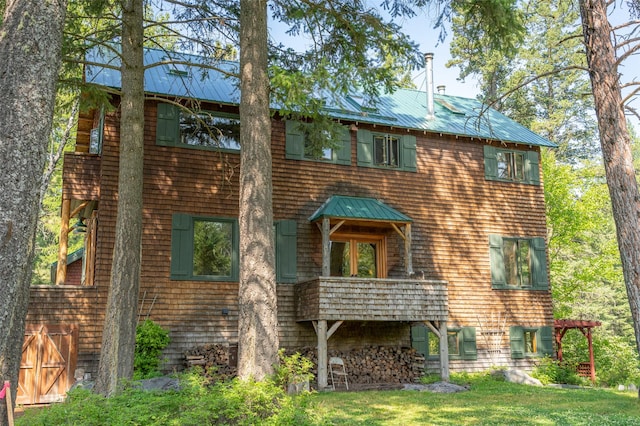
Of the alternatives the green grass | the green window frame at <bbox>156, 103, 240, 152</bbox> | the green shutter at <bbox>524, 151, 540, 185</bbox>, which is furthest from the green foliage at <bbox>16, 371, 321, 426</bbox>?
the green shutter at <bbox>524, 151, 540, 185</bbox>

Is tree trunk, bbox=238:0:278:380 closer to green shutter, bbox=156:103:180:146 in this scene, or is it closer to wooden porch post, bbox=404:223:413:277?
green shutter, bbox=156:103:180:146

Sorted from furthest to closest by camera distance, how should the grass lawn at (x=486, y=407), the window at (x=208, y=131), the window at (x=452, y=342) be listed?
1. the window at (x=452, y=342)
2. the window at (x=208, y=131)
3. the grass lawn at (x=486, y=407)

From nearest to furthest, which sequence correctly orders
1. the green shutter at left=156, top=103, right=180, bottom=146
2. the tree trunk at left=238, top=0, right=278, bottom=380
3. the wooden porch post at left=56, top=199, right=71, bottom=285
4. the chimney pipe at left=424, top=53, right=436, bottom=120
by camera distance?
the tree trunk at left=238, top=0, right=278, bottom=380 → the wooden porch post at left=56, top=199, right=71, bottom=285 → the green shutter at left=156, top=103, right=180, bottom=146 → the chimney pipe at left=424, top=53, right=436, bottom=120

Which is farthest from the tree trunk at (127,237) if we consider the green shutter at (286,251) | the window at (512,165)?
the window at (512,165)

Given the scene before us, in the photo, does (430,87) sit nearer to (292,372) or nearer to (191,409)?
(292,372)

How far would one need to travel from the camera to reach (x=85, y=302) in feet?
41.2

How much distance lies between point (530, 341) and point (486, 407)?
7.59m

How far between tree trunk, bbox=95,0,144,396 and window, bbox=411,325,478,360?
8.05m

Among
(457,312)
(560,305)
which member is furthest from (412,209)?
(560,305)

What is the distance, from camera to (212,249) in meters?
13.8

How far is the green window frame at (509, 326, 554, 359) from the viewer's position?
16547mm

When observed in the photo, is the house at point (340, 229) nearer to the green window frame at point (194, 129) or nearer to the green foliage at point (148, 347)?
the green window frame at point (194, 129)

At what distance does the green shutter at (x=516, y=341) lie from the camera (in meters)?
16.5

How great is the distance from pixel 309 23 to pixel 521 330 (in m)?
10.2
